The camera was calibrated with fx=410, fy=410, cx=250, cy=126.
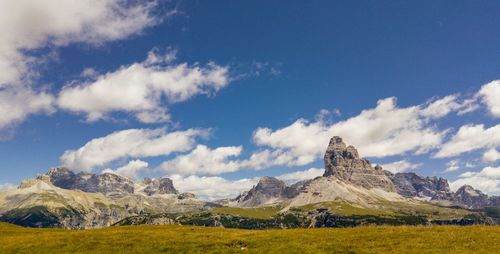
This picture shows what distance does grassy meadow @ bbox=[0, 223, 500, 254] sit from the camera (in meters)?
39.4

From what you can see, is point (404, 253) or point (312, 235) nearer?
point (404, 253)

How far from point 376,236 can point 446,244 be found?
7.42 meters

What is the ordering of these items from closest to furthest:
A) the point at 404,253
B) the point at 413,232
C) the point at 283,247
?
the point at 404,253, the point at 283,247, the point at 413,232

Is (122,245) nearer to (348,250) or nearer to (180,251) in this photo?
(180,251)

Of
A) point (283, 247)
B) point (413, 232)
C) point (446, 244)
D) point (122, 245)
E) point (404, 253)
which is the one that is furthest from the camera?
point (122, 245)

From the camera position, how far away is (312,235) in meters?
47.6

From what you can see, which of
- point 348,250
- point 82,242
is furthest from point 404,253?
point 82,242

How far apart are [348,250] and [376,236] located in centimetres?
670

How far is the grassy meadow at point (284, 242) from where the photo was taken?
39.4 m

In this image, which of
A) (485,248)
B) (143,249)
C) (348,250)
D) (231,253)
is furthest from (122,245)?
(485,248)

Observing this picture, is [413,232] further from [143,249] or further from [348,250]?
[143,249]

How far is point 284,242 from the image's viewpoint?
45.0 m

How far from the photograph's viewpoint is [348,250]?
39.4 metres

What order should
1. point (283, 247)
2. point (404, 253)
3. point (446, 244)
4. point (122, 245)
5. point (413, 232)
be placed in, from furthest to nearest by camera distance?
point (122, 245), point (413, 232), point (283, 247), point (446, 244), point (404, 253)
